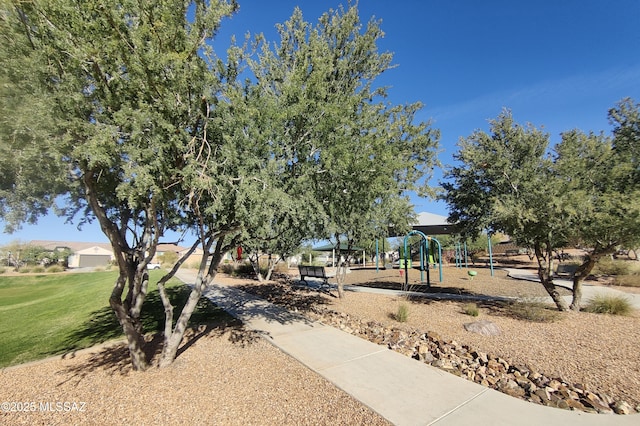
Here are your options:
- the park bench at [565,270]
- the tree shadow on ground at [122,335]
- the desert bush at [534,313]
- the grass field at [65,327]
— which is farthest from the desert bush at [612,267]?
the grass field at [65,327]

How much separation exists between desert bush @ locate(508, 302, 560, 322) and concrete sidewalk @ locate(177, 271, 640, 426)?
16.0 ft

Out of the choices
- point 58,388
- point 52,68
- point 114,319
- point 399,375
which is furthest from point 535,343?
point 114,319

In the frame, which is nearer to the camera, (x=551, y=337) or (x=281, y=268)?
(x=551, y=337)

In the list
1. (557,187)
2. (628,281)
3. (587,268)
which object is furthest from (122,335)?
(628,281)

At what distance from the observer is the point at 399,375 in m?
5.10

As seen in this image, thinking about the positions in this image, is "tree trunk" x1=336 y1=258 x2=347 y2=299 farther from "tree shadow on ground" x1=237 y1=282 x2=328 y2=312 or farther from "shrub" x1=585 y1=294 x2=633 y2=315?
"shrub" x1=585 y1=294 x2=633 y2=315

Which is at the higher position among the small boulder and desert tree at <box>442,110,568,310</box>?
desert tree at <box>442,110,568,310</box>

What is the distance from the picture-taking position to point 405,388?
460 centimetres

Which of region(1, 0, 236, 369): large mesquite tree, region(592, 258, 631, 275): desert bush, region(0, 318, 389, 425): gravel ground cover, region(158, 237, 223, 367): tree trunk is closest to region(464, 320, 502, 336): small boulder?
region(0, 318, 389, 425): gravel ground cover

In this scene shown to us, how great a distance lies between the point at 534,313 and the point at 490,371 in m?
4.19

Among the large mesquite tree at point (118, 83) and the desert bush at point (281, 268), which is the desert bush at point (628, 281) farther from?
the desert bush at point (281, 268)

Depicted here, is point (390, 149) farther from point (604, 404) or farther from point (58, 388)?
point (58, 388)

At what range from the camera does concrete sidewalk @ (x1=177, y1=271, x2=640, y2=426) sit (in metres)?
3.74

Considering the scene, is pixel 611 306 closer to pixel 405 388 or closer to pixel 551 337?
pixel 551 337
